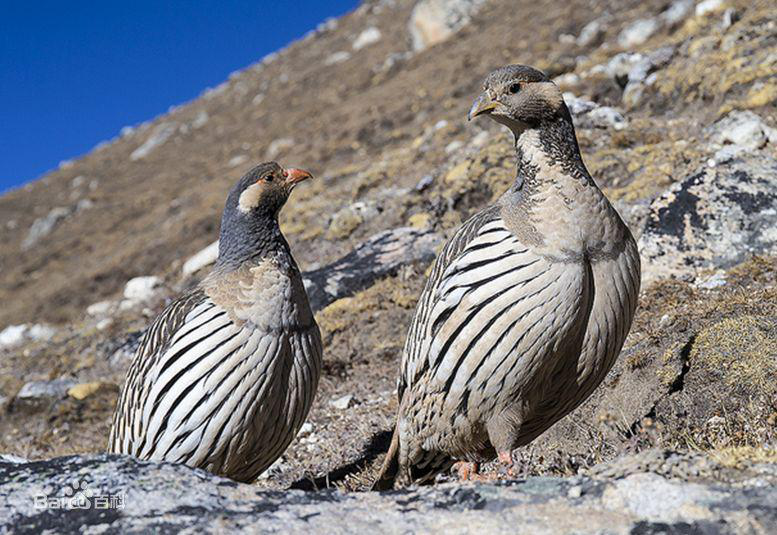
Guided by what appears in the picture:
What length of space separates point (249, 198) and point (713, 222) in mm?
4421

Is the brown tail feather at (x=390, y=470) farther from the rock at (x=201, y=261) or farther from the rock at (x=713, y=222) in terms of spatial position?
the rock at (x=201, y=261)

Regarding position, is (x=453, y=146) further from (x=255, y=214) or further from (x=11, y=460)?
(x=11, y=460)

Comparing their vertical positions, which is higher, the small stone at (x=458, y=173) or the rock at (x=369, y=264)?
the small stone at (x=458, y=173)

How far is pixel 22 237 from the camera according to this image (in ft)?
110

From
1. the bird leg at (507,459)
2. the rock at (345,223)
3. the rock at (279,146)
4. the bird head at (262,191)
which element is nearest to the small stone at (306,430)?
the bird head at (262,191)

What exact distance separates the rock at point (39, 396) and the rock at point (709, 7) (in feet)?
41.9

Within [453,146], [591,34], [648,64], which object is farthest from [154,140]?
[648,64]

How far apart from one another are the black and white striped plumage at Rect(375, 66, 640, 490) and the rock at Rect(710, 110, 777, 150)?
212 inches

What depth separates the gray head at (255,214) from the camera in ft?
16.7

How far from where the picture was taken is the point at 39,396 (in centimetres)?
990

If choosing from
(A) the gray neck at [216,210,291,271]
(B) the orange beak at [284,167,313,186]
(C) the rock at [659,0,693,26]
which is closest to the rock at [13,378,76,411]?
(A) the gray neck at [216,210,291,271]

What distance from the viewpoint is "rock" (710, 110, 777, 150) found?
8719 millimetres

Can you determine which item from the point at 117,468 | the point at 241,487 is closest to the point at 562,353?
the point at 241,487

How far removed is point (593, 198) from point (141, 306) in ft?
40.1
